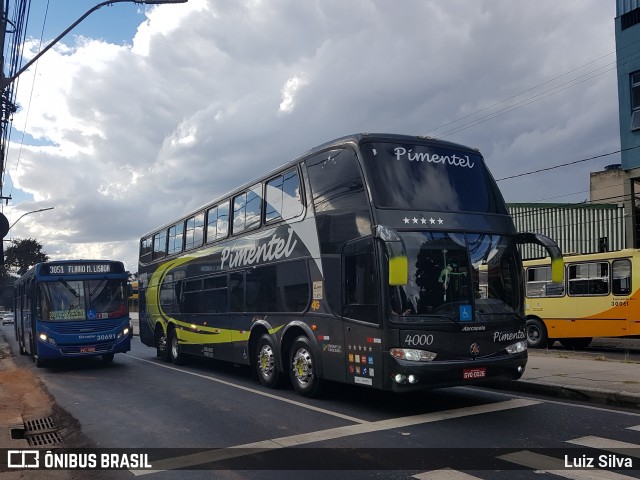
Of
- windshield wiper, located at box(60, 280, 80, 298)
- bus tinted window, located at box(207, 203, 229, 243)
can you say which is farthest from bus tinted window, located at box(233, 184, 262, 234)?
windshield wiper, located at box(60, 280, 80, 298)

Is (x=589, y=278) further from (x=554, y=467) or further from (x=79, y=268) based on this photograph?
(x=79, y=268)

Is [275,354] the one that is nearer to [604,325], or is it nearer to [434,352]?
[434,352]

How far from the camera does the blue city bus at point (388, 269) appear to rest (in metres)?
8.08

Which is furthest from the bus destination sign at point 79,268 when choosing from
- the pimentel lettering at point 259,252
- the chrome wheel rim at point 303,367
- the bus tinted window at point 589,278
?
the bus tinted window at point 589,278

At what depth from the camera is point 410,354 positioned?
795 centimetres

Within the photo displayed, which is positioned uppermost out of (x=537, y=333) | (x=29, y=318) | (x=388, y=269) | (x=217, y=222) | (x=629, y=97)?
(x=629, y=97)

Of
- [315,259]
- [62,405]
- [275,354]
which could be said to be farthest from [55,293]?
[315,259]

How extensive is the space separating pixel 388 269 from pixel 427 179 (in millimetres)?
1773

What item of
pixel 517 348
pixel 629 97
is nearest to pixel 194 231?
pixel 517 348

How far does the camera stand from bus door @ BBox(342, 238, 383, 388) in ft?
27.0

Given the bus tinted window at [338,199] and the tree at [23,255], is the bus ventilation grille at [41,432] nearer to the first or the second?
the bus tinted window at [338,199]

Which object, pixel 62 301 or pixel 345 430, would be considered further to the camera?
pixel 62 301

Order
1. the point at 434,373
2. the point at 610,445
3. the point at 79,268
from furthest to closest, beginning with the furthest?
the point at 79,268 < the point at 434,373 < the point at 610,445

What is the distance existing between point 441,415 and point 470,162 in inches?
155
